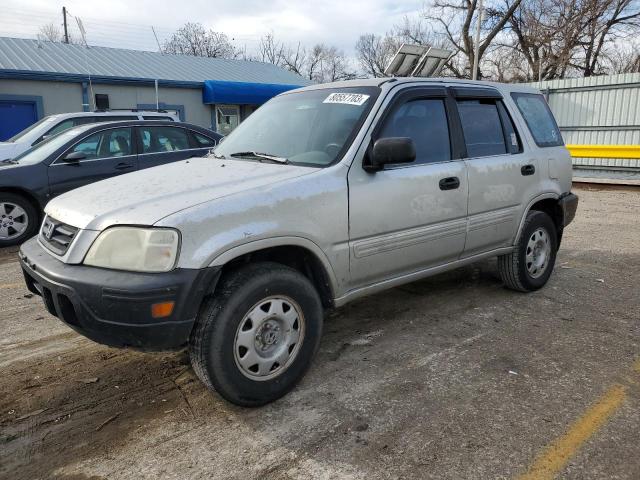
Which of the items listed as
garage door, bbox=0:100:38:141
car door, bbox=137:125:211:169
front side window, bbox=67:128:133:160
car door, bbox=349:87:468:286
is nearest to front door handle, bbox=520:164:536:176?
car door, bbox=349:87:468:286

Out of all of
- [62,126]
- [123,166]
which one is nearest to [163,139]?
[123,166]

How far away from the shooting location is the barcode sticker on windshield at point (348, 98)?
365 cm

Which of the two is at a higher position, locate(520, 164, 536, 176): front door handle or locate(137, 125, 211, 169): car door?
locate(137, 125, 211, 169): car door

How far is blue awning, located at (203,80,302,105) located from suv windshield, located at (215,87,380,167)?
57.5ft

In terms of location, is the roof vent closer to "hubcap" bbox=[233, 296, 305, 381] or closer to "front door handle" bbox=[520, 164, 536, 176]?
"front door handle" bbox=[520, 164, 536, 176]

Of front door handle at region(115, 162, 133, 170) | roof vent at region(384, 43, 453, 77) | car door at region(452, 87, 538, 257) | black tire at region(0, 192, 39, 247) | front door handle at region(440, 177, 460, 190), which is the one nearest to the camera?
front door handle at region(440, 177, 460, 190)

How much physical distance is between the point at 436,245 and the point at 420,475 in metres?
1.85

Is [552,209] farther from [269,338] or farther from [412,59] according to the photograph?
[269,338]

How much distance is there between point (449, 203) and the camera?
3.91 meters

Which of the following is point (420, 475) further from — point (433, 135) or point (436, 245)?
point (433, 135)

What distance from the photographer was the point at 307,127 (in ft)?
12.2

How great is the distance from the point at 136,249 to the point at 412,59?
4704mm

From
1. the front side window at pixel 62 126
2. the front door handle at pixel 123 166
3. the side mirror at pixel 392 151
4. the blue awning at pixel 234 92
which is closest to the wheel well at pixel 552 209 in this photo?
the side mirror at pixel 392 151

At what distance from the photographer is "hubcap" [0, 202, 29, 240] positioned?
7.11 metres
